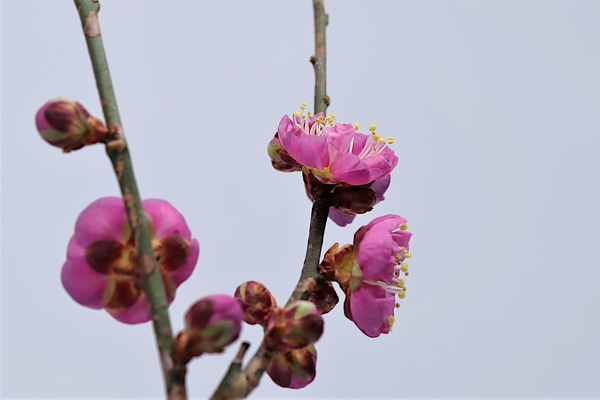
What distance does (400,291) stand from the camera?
1.50ft

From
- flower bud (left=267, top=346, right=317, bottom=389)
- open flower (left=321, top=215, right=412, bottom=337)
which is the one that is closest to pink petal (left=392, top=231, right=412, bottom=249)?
open flower (left=321, top=215, right=412, bottom=337)

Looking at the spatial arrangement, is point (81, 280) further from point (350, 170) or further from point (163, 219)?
point (350, 170)

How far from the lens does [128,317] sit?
0.39 meters

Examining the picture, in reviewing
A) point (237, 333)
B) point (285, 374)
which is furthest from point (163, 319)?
point (285, 374)

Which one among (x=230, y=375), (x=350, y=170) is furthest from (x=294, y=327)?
(x=350, y=170)

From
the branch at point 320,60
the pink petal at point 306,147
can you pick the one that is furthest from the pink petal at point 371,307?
the branch at point 320,60

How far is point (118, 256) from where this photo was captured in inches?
14.6

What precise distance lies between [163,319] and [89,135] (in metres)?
0.11

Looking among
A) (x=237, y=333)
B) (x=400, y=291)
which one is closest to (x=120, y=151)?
(x=237, y=333)

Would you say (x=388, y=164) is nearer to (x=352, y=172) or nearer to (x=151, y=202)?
(x=352, y=172)

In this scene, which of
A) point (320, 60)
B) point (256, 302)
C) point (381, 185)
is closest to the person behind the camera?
point (256, 302)

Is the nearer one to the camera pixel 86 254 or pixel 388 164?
pixel 86 254

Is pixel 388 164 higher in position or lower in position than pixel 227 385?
higher

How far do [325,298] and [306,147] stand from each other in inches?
4.5
